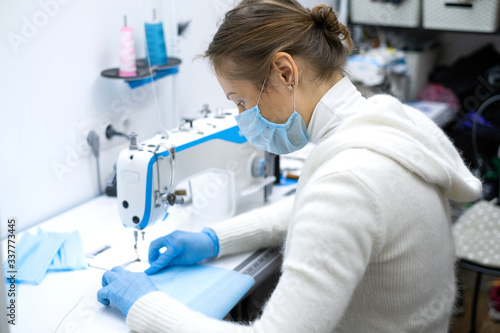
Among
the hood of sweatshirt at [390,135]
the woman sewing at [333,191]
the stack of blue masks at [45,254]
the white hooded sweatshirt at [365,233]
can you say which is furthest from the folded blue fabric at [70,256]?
the hood of sweatshirt at [390,135]

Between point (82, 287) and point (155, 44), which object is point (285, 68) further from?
point (155, 44)

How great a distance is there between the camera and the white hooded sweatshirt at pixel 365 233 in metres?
0.88

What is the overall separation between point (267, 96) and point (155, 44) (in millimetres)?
906

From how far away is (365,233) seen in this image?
0.89 metres

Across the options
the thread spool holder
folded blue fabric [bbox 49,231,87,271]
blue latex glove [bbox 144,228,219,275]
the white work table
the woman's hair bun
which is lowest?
the white work table

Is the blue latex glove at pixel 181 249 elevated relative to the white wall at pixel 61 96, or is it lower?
lower

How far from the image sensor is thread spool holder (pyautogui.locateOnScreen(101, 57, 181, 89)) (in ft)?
5.81

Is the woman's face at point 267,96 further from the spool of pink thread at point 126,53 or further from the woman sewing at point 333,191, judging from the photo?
the spool of pink thread at point 126,53

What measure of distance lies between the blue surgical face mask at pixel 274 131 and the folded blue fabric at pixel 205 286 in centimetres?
34

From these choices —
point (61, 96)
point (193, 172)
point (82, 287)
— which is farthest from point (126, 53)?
point (82, 287)

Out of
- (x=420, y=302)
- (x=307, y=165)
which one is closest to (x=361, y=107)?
(x=307, y=165)

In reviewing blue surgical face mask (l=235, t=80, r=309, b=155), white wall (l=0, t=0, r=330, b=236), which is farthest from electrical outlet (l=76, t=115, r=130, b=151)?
blue surgical face mask (l=235, t=80, r=309, b=155)

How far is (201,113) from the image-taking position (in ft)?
5.11

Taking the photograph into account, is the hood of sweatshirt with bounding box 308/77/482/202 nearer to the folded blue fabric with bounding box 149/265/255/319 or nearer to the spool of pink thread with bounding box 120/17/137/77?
the folded blue fabric with bounding box 149/265/255/319
